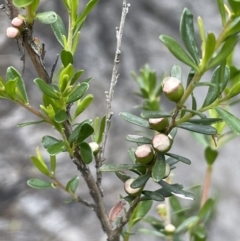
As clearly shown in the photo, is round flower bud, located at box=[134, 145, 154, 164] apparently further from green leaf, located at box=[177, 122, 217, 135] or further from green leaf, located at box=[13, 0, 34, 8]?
green leaf, located at box=[13, 0, 34, 8]

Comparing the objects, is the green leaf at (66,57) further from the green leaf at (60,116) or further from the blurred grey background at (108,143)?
the blurred grey background at (108,143)

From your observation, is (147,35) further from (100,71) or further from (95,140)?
(95,140)

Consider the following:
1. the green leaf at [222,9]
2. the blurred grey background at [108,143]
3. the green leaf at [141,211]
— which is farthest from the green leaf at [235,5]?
the blurred grey background at [108,143]

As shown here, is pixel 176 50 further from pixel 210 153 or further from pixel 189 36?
pixel 210 153

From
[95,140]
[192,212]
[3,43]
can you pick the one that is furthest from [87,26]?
[95,140]

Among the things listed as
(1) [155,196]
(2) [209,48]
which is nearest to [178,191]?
(1) [155,196]

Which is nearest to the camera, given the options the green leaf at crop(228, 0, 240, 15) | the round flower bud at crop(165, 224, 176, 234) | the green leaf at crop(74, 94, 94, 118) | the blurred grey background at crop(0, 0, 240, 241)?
the green leaf at crop(228, 0, 240, 15)

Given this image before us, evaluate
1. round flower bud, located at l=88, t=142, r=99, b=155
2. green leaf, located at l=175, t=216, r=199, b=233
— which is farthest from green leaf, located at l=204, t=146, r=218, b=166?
round flower bud, located at l=88, t=142, r=99, b=155
